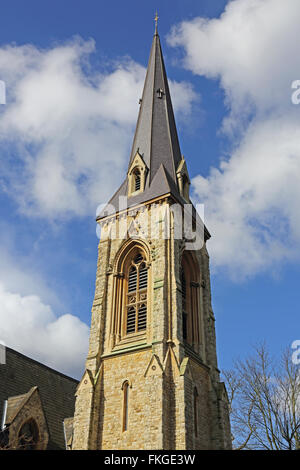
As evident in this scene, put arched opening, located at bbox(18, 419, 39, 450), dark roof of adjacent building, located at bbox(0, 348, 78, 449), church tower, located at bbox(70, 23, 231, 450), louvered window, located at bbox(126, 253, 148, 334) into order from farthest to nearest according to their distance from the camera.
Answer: louvered window, located at bbox(126, 253, 148, 334), dark roof of adjacent building, located at bbox(0, 348, 78, 449), arched opening, located at bbox(18, 419, 39, 450), church tower, located at bbox(70, 23, 231, 450)

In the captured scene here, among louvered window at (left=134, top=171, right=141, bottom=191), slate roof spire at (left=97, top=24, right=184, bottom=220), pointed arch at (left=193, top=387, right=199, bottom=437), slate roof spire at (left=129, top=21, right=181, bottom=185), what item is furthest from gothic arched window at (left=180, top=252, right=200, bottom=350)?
slate roof spire at (left=129, top=21, right=181, bottom=185)

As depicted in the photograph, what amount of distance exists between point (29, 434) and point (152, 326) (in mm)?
6516

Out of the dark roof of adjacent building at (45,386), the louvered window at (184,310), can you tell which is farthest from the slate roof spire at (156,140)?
the dark roof of adjacent building at (45,386)

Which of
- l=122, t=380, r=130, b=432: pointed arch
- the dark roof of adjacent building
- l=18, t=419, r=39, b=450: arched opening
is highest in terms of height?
the dark roof of adjacent building

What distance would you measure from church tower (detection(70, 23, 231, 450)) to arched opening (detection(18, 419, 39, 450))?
1.85 metres

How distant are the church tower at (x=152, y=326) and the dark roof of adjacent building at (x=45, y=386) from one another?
3.04 metres

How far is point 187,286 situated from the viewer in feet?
80.0

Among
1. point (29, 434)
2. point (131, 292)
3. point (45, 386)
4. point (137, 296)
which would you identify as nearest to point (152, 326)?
point (137, 296)

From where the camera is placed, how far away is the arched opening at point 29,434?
782 inches

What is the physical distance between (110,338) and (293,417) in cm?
830

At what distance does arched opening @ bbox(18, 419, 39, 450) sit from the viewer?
19875 mm

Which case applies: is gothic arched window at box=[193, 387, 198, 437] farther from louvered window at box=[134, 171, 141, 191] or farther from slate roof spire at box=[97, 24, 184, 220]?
louvered window at box=[134, 171, 141, 191]
